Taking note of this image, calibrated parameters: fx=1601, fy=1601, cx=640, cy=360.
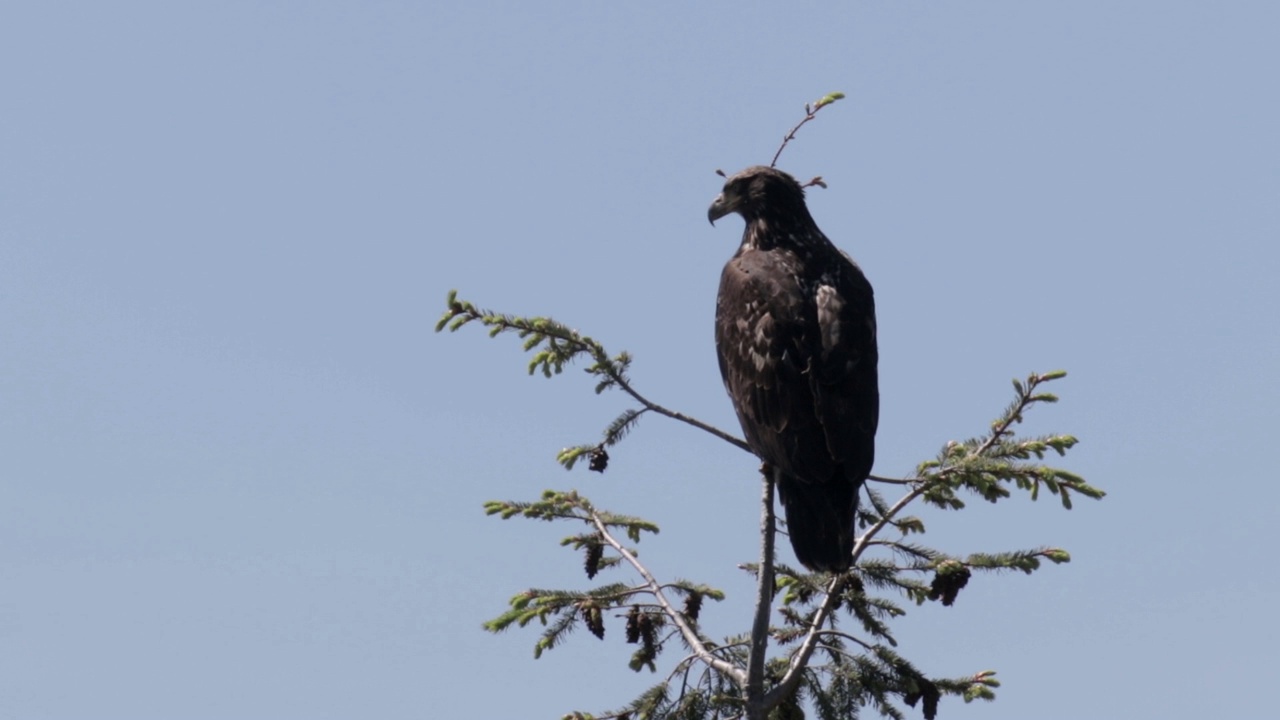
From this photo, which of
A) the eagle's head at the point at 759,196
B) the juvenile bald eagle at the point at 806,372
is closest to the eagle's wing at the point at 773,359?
the juvenile bald eagle at the point at 806,372

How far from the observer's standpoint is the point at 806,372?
831cm

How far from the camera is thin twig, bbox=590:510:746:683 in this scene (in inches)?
271

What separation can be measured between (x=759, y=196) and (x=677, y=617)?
145 inches

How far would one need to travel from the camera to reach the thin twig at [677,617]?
6.89m

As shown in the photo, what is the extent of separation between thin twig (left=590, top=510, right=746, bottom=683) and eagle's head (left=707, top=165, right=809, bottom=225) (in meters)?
3.25

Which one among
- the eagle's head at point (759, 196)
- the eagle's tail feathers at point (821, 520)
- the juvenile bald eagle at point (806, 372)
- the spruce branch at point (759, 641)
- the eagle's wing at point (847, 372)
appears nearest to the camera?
the spruce branch at point (759, 641)

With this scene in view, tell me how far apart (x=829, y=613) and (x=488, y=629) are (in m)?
1.53

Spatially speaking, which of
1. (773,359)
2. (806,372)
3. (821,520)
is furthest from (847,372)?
(821,520)

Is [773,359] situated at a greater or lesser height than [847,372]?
greater

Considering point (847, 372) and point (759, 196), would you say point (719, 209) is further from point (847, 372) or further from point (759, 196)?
point (847, 372)

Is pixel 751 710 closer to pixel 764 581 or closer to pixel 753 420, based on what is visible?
pixel 764 581

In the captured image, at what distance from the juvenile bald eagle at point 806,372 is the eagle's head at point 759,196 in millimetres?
147

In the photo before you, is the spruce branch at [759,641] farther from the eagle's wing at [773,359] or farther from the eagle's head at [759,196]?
the eagle's head at [759,196]

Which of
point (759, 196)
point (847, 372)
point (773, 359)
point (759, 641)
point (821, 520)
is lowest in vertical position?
point (759, 641)
